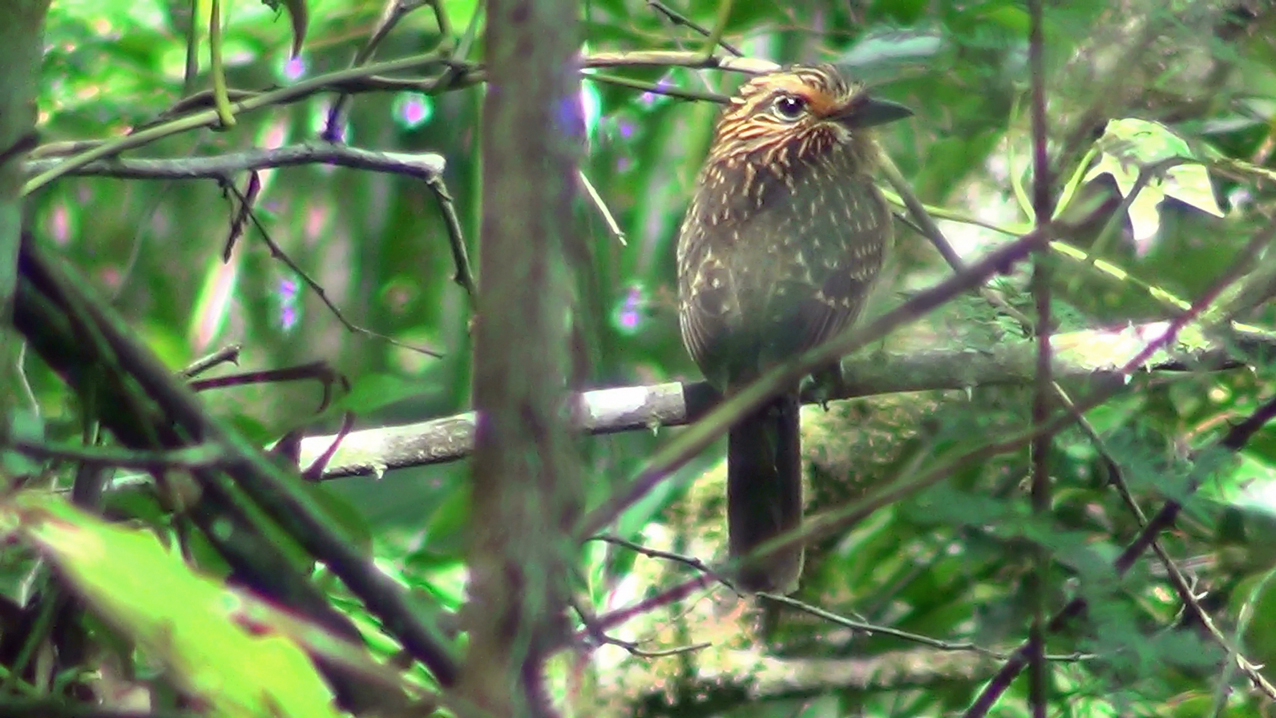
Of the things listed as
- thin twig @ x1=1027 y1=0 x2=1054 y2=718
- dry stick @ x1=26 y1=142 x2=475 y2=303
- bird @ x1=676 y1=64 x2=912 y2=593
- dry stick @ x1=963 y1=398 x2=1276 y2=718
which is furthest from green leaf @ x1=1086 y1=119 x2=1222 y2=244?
dry stick @ x1=26 y1=142 x2=475 y2=303

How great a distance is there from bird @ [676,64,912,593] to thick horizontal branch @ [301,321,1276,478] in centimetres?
25

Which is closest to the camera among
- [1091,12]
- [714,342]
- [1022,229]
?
[1091,12]

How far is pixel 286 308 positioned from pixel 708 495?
4.05 ft

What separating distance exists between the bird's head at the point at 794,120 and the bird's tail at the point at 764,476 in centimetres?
113

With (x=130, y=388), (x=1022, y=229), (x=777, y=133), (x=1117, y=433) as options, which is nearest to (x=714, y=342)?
(x=1022, y=229)

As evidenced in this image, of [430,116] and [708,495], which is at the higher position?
[430,116]

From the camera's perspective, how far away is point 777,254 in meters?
4.13

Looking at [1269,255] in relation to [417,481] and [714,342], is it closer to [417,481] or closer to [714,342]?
[714,342]

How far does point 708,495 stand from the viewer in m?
4.24

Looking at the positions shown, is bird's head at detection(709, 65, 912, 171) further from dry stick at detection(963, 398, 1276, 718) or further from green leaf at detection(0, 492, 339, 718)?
green leaf at detection(0, 492, 339, 718)

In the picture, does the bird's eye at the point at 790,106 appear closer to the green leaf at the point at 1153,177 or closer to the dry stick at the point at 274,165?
the green leaf at the point at 1153,177

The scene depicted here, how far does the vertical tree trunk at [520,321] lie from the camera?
21.7 inches

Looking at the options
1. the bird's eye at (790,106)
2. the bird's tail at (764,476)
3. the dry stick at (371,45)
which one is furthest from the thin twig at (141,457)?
the bird's eye at (790,106)

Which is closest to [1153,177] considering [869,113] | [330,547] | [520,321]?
[330,547]
